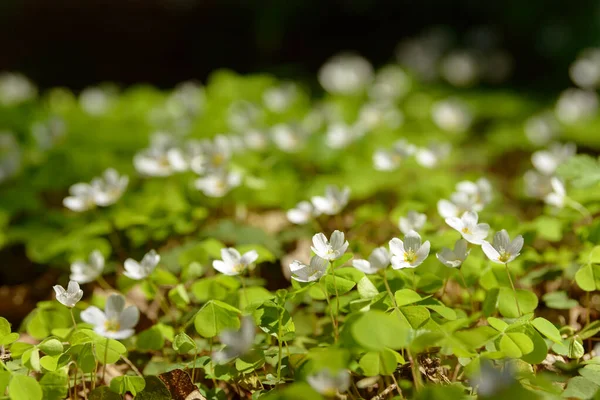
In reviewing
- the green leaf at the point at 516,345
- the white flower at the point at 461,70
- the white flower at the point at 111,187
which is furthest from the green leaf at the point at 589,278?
the white flower at the point at 461,70

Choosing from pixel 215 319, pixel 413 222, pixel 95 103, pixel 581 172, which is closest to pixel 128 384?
pixel 215 319

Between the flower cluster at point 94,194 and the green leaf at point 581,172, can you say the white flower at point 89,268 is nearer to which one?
the flower cluster at point 94,194

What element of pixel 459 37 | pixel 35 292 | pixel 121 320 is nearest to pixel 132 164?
pixel 35 292

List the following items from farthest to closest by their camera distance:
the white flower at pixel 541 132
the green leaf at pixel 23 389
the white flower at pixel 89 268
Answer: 1. the white flower at pixel 541 132
2. the white flower at pixel 89 268
3. the green leaf at pixel 23 389

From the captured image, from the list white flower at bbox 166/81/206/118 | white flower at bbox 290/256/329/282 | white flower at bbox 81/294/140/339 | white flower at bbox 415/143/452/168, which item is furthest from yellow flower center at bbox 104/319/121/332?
white flower at bbox 166/81/206/118

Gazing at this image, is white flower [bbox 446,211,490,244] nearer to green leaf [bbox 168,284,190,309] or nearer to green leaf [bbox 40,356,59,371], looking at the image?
green leaf [bbox 168,284,190,309]

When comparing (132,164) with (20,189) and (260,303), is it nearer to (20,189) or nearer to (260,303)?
(20,189)

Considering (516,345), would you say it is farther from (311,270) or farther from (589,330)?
(311,270)
